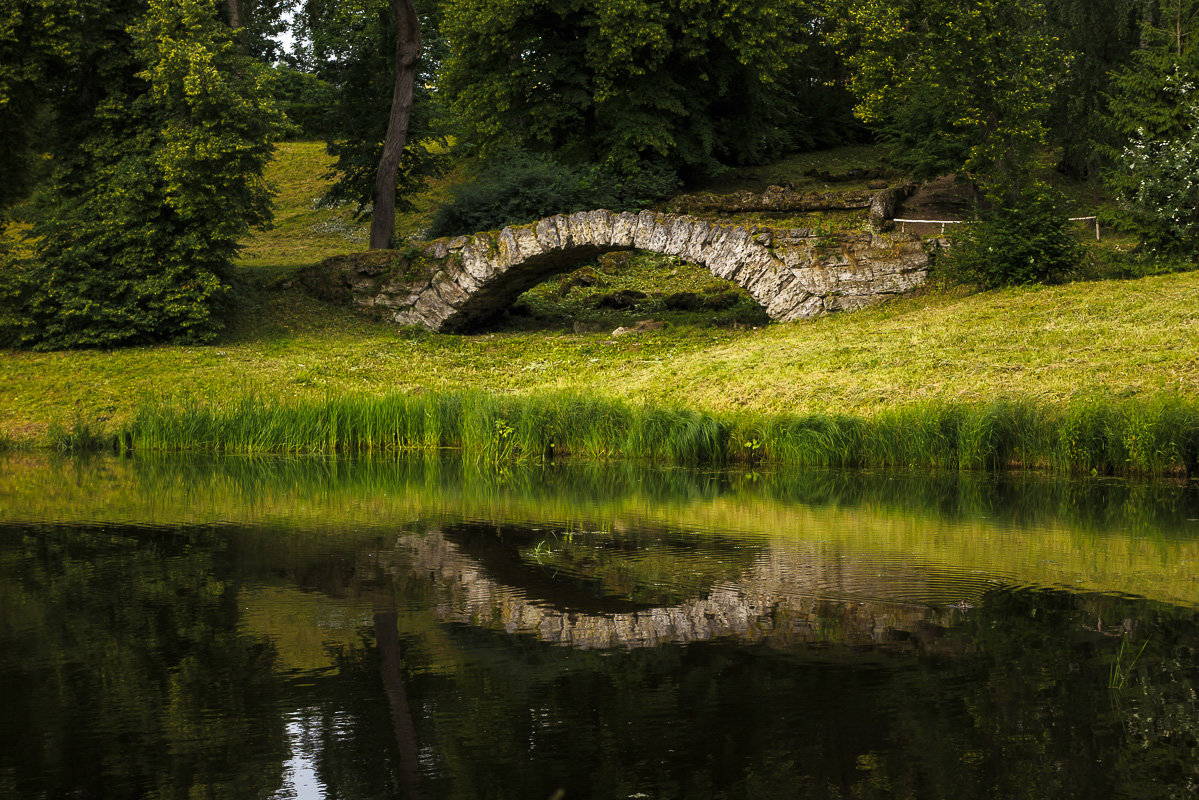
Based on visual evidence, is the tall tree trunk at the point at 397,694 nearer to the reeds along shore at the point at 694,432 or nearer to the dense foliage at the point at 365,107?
the reeds along shore at the point at 694,432

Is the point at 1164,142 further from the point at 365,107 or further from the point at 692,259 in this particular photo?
the point at 365,107

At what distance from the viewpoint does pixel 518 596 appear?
572 centimetres

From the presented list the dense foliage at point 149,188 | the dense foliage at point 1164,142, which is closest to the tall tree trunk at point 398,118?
the dense foliage at point 149,188

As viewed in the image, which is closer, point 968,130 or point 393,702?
point 393,702

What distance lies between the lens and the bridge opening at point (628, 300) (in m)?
21.3

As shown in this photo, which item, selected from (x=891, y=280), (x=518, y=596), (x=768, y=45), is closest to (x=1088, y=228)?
(x=768, y=45)

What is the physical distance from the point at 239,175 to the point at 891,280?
452 inches

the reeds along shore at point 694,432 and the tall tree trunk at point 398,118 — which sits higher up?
the tall tree trunk at point 398,118

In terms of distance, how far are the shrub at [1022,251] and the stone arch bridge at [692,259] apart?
3.27 feet

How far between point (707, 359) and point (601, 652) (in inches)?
482

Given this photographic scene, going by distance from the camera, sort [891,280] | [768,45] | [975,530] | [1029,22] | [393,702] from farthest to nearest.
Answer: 1. [768,45]
2. [1029,22]
3. [891,280]
4. [975,530]
5. [393,702]

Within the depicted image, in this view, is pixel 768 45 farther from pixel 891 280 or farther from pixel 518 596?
pixel 518 596

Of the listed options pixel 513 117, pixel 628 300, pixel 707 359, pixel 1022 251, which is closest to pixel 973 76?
pixel 1022 251

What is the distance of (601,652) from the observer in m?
4.67
